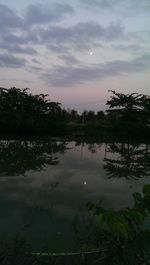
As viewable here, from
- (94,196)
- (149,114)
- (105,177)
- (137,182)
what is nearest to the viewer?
(94,196)

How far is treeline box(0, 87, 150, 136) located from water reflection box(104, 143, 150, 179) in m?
5.77

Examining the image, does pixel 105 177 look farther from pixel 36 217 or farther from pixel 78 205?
pixel 36 217

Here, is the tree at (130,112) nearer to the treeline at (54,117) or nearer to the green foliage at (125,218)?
the treeline at (54,117)

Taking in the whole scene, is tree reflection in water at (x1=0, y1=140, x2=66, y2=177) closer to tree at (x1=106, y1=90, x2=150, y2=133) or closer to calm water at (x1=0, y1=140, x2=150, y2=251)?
calm water at (x1=0, y1=140, x2=150, y2=251)

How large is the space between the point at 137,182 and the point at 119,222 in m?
6.39

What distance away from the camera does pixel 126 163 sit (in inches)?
446

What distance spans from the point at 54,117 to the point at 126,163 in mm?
9478

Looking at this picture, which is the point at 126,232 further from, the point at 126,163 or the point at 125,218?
the point at 126,163

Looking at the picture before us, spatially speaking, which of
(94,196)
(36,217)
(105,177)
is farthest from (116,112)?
(36,217)

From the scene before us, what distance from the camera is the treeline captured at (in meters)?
19.7

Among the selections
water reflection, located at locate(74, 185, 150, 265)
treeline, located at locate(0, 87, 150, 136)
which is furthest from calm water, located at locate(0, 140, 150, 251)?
treeline, located at locate(0, 87, 150, 136)

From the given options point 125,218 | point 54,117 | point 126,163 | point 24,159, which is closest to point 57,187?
point 24,159

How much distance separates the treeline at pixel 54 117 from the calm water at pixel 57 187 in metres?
6.04

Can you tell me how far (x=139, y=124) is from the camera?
20656mm
